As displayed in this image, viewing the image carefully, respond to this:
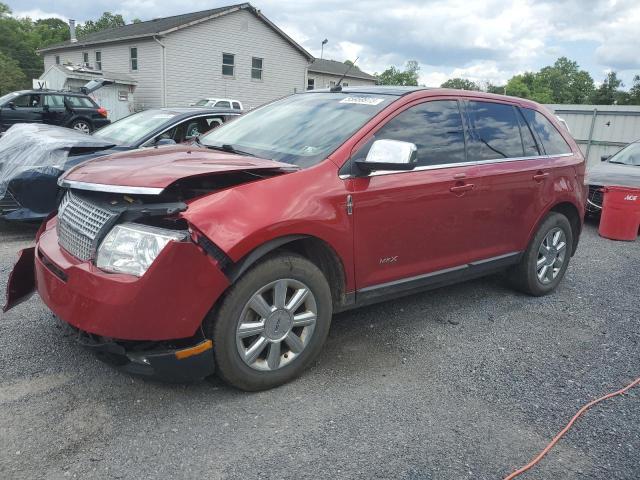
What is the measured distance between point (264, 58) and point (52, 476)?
2830 centimetres

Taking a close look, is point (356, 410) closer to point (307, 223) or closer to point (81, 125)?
point (307, 223)

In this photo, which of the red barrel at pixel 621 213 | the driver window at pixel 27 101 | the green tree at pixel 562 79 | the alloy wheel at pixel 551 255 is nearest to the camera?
the alloy wheel at pixel 551 255

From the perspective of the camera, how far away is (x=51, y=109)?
55.1ft

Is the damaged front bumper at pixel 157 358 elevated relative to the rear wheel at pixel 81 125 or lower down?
lower down

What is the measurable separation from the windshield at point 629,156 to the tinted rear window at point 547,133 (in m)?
5.59

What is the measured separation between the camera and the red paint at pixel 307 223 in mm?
2533

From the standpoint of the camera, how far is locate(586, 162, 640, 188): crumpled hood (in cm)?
845

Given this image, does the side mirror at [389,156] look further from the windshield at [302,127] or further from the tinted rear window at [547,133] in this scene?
the tinted rear window at [547,133]

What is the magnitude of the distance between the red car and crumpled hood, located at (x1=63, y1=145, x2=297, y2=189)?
2 cm

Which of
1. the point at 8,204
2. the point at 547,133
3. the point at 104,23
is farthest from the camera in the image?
the point at 104,23

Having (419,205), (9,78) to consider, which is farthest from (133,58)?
(419,205)

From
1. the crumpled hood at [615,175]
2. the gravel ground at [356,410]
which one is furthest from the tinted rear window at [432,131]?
the crumpled hood at [615,175]

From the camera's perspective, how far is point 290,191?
294cm

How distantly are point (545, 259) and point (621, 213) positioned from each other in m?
3.94
